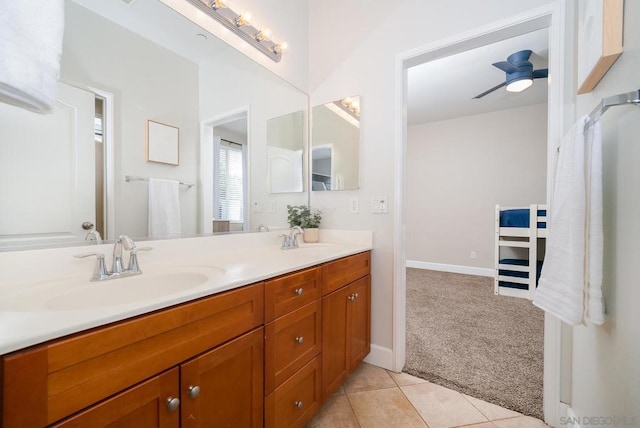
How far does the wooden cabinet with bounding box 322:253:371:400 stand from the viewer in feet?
4.30

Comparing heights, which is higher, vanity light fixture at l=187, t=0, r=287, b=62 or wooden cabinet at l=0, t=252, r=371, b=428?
vanity light fixture at l=187, t=0, r=287, b=62

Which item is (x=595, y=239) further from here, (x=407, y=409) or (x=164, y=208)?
(x=164, y=208)

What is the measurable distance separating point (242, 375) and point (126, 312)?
46cm

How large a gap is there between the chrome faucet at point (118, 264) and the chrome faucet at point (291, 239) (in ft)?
2.79

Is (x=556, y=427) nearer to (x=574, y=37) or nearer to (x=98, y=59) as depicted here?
(x=574, y=37)

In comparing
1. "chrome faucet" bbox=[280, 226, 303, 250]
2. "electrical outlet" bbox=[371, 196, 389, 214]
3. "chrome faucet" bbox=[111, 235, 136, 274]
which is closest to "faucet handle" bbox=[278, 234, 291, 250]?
"chrome faucet" bbox=[280, 226, 303, 250]

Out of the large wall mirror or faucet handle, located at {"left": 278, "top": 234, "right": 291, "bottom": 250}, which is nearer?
the large wall mirror

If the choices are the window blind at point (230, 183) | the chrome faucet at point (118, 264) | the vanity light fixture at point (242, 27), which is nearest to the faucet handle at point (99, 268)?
the chrome faucet at point (118, 264)

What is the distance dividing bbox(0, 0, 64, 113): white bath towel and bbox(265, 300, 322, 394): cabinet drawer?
892 mm

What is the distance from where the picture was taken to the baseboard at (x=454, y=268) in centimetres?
399

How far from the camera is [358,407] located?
1.41 meters

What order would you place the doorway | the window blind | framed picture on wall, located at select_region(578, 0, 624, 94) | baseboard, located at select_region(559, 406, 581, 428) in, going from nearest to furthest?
framed picture on wall, located at select_region(578, 0, 624, 94) < baseboard, located at select_region(559, 406, 581, 428) < the doorway < the window blind

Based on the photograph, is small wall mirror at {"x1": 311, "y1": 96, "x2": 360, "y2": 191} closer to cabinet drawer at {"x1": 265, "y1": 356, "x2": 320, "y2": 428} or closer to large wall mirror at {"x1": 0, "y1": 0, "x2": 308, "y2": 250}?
large wall mirror at {"x1": 0, "y1": 0, "x2": 308, "y2": 250}

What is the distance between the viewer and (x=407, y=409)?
4.57 ft
